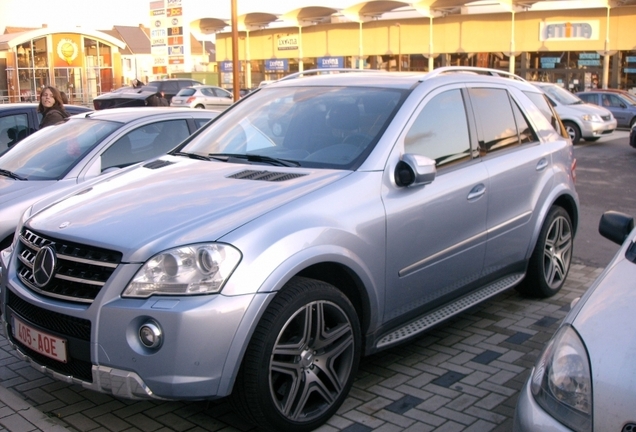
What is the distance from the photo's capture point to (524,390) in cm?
272

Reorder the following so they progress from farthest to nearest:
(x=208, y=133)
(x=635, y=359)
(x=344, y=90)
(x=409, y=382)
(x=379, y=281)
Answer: (x=208, y=133)
(x=344, y=90)
(x=409, y=382)
(x=379, y=281)
(x=635, y=359)

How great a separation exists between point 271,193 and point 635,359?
6.39 feet

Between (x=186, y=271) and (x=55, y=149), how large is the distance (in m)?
3.66

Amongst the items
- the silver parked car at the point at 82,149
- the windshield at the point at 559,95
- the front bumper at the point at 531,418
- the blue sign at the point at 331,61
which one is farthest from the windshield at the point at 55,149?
the blue sign at the point at 331,61

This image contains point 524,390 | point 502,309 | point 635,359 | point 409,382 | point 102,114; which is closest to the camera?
point 635,359

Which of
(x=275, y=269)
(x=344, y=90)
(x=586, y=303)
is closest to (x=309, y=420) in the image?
(x=275, y=269)

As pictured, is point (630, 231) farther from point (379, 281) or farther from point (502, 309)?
point (502, 309)

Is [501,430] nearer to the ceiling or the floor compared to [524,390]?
nearer to the floor

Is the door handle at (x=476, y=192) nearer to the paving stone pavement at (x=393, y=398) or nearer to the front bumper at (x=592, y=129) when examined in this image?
the paving stone pavement at (x=393, y=398)

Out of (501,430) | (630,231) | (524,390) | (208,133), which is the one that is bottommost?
(501,430)

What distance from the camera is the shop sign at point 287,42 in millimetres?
47078

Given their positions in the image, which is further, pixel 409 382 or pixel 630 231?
pixel 409 382

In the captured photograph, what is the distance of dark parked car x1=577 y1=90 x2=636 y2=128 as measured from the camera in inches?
909

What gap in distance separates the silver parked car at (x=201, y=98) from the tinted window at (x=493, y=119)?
86.9 ft
